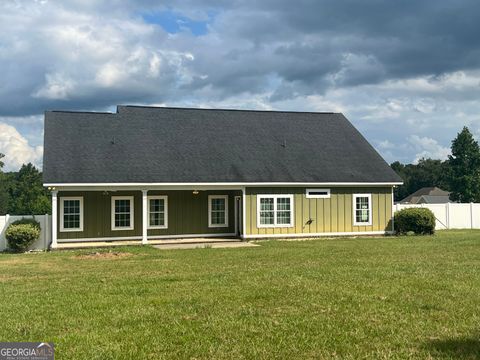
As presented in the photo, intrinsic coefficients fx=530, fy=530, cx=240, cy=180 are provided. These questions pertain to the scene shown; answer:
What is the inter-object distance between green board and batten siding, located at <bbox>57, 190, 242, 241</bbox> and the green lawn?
26.0 ft

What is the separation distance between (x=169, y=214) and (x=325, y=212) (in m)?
6.97

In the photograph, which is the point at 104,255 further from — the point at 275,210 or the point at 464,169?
the point at 464,169

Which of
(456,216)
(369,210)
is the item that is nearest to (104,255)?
(369,210)

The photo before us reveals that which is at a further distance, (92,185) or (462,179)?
(462,179)

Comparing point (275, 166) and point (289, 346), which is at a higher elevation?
point (275, 166)

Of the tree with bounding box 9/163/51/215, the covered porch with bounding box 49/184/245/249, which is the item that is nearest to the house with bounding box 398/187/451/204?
the tree with bounding box 9/163/51/215

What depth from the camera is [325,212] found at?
2378cm

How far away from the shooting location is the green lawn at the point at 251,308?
611 centimetres

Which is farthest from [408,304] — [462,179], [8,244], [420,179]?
[420,179]

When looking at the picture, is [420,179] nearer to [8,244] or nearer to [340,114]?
[340,114]

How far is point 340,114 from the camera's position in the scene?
2906 cm

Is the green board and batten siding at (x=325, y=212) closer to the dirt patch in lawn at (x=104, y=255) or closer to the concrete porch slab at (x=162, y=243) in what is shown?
the concrete porch slab at (x=162, y=243)

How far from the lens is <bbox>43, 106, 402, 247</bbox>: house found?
2188 centimetres

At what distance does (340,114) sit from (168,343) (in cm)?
2428
